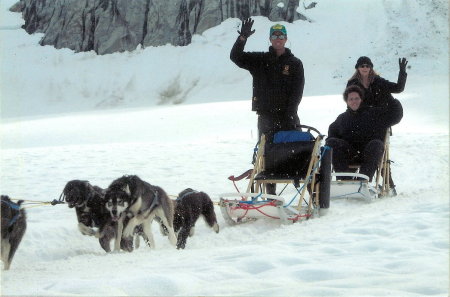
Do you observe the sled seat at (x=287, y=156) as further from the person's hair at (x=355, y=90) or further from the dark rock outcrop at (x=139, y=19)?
the dark rock outcrop at (x=139, y=19)

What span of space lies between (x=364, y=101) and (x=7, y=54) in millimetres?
24052

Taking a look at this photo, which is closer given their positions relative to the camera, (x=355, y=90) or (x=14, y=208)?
(x=14, y=208)

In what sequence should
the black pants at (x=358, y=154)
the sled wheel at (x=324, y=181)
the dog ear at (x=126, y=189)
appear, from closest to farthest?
the dog ear at (x=126, y=189)
the sled wheel at (x=324, y=181)
the black pants at (x=358, y=154)

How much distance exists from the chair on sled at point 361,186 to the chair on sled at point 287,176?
1.49 feet

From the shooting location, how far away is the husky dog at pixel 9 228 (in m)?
3.51

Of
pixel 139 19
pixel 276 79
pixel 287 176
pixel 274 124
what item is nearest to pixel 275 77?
pixel 276 79

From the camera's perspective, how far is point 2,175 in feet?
24.8

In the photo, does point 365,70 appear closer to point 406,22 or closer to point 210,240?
point 210,240

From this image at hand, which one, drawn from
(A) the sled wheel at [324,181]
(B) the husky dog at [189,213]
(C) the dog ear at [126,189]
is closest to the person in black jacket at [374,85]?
(A) the sled wheel at [324,181]

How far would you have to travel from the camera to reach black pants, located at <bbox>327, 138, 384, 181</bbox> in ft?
18.2

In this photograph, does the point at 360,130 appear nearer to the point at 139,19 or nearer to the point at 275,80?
the point at 275,80

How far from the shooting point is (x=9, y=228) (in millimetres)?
3561

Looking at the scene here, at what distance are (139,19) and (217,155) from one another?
19.1m

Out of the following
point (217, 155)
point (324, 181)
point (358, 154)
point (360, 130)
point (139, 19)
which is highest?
point (139, 19)
